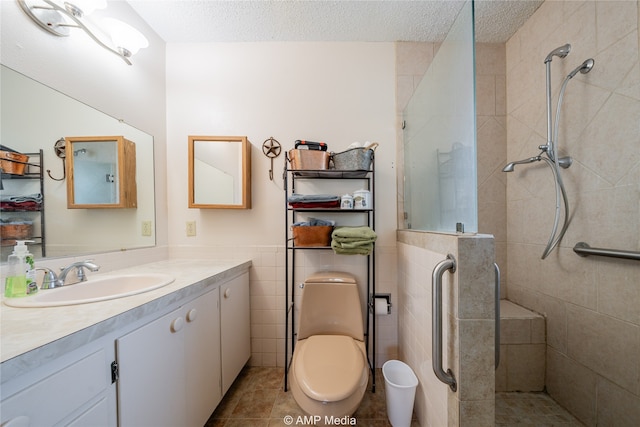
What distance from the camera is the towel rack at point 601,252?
0.94 m

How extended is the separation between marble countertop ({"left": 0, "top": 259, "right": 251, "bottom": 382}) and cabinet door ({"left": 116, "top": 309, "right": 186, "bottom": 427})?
3.2 inches

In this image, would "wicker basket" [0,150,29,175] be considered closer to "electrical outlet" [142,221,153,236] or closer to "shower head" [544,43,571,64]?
"electrical outlet" [142,221,153,236]

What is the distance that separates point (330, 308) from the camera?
139 centimetres

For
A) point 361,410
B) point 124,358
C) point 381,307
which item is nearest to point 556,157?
point 381,307

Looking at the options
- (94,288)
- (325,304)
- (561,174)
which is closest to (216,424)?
(325,304)

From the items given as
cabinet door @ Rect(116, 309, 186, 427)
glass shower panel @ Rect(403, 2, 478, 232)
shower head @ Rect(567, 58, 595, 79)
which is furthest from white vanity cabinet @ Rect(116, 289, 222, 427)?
shower head @ Rect(567, 58, 595, 79)

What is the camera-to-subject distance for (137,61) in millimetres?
1440

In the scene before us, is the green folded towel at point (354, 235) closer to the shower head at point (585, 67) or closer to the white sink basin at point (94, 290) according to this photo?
the white sink basin at point (94, 290)

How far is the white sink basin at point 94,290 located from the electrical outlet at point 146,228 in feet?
1.29

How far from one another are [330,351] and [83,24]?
6.88 feet

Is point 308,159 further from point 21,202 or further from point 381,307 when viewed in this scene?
point 21,202

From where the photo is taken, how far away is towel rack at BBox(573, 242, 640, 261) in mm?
938

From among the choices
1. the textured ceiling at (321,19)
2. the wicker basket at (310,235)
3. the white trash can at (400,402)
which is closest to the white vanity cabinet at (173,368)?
the wicker basket at (310,235)

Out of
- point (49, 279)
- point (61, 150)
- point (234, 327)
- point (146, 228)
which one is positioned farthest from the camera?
point (146, 228)
